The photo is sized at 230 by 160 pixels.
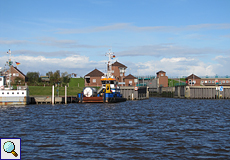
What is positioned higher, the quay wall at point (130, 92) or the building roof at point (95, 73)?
the building roof at point (95, 73)

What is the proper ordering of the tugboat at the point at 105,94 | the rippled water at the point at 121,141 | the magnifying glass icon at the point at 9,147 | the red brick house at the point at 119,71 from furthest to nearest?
the red brick house at the point at 119,71 < the tugboat at the point at 105,94 < the rippled water at the point at 121,141 < the magnifying glass icon at the point at 9,147

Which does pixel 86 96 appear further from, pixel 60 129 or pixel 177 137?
pixel 177 137

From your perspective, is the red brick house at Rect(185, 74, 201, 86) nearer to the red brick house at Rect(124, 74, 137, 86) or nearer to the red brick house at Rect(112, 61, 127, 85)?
the red brick house at Rect(124, 74, 137, 86)

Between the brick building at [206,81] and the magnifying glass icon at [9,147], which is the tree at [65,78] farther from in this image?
the magnifying glass icon at [9,147]

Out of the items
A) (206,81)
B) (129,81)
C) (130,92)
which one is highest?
(206,81)

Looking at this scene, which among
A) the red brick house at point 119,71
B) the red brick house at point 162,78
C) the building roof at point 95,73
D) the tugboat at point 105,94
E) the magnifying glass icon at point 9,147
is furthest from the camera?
the red brick house at point 162,78

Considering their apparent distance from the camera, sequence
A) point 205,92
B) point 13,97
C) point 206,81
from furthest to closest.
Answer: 1. point 206,81
2. point 205,92
3. point 13,97

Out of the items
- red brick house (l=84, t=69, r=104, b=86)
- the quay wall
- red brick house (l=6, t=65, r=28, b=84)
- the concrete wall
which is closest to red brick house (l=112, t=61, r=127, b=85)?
red brick house (l=84, t=69, r=104, b=86)

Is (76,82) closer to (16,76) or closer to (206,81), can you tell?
(16,76)

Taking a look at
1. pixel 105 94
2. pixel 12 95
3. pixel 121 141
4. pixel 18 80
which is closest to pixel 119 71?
pixel 18 80

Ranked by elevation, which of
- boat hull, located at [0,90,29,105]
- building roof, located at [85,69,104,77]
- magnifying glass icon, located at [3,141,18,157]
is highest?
building roof, located at [85,69,104,77]

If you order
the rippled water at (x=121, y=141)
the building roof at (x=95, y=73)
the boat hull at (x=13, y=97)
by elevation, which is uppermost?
the building roof at (x=95, y=73)

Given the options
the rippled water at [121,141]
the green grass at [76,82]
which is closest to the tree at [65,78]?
the green grass at [76,82]

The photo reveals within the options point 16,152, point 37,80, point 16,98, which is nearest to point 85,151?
point 16,152
